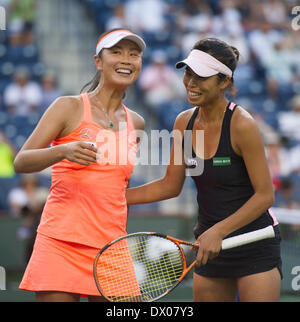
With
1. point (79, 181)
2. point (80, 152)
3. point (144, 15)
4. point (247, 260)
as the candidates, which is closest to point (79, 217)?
point (79, 181)

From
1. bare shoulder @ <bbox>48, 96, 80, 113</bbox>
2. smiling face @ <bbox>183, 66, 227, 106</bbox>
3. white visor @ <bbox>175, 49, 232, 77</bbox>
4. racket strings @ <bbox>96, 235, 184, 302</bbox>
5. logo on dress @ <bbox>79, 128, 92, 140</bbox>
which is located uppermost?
white visor @ <bbox>175, 49, 232, 77</bbox>

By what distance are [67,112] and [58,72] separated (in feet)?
24.9

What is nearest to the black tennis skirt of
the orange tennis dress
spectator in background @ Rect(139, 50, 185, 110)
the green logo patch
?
the green logo patch

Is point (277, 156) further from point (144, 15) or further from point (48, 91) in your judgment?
point (144, 15)

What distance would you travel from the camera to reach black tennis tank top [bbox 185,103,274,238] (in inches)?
124

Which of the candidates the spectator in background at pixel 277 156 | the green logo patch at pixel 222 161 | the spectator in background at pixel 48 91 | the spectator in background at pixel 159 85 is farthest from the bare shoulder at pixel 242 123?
the spectator in background at pixel 159 85

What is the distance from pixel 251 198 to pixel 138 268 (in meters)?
0.68

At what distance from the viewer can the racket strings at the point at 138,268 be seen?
9.94 ft

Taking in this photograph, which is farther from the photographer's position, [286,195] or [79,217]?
[286,195]

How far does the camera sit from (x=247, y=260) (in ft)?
10.4

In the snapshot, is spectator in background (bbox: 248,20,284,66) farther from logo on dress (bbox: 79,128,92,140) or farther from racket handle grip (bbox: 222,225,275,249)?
logo on dress (bbox: 79,128,92,140)

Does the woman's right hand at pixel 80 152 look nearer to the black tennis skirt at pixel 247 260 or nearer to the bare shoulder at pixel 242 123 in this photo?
the bare shoulder at pixel 242 123

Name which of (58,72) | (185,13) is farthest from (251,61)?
(58,72)

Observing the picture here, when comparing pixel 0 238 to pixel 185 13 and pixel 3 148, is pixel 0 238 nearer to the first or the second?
pixel 3 148
